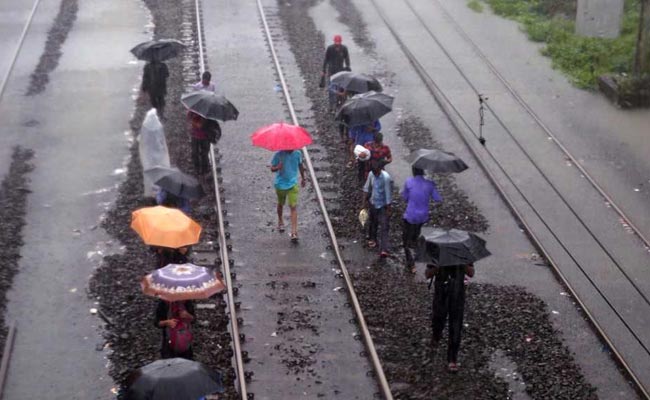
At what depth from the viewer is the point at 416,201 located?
14344mm

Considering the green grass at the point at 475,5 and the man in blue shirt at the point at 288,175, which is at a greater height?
the man in blue shirt at the point at 288,175

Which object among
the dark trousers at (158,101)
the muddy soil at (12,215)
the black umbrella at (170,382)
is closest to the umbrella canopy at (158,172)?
the muddy soil at (12,215)

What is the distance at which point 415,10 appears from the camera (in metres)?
29.9

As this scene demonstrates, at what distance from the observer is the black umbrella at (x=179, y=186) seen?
13.6m

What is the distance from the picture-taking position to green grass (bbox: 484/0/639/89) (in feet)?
81.0

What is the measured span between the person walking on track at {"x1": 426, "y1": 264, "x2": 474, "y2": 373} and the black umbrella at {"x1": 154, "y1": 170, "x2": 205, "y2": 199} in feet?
10.9

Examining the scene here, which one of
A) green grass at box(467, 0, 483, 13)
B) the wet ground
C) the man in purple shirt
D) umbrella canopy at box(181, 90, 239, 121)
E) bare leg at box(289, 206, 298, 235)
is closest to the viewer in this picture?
the wet ground

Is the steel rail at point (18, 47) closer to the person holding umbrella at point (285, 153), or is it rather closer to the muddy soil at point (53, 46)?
the muddy soil at point (53, 46)

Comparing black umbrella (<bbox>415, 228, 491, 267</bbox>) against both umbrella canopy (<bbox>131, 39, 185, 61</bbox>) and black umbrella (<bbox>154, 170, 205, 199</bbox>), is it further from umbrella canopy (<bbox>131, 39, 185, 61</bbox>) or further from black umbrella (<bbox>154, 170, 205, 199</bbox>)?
umbrella canopy (<bbox>131, 39, 185, 61</bbox>)

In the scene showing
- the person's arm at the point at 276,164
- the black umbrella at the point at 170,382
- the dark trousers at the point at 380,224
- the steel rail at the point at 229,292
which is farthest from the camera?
the person's arm at the point at 276,164

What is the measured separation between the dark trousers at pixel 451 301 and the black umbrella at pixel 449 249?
0.19 meters

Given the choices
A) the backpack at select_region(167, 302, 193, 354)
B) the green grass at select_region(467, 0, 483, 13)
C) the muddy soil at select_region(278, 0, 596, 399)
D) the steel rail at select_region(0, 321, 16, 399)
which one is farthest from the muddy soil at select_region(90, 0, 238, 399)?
the green grass at select_region(467, 0, 483, 13)

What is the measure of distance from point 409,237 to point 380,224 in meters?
0.44

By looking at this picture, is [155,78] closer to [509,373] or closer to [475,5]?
[509,373]
